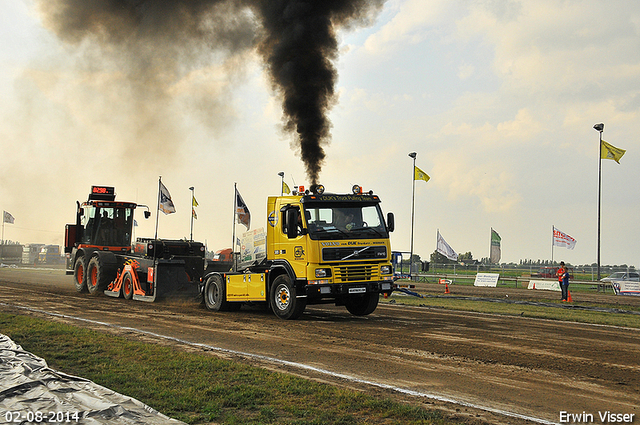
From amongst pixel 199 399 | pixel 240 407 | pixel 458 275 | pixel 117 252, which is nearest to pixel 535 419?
pixel 240 407

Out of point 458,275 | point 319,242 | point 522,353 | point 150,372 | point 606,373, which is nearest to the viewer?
point 150,372

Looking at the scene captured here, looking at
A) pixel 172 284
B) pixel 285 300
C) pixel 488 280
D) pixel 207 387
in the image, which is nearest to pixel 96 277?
pixel 172 284

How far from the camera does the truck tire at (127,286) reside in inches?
749

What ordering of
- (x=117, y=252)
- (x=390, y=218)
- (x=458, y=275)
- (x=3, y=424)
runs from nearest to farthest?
(x=3, y=424), (x=390, y=218), (x=117, y=252), (x=458, y=275)

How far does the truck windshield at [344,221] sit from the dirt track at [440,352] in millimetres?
2138

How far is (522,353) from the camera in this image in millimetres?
9094

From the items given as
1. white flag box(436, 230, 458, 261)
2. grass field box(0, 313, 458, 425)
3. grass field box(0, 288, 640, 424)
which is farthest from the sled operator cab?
white flag box(436, 230, 458, 261)

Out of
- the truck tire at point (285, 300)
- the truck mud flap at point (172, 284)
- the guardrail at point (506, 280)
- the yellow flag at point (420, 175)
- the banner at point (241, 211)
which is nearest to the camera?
the truck tire at point (285, 300)

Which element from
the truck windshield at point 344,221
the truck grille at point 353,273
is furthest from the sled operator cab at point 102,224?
the truck grille at point 353,273

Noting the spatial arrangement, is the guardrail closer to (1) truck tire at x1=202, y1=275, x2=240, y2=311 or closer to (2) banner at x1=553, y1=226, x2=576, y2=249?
(2) banner at x1=553, y1=226, x2=576, y2=249

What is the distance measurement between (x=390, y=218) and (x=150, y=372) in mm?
8154

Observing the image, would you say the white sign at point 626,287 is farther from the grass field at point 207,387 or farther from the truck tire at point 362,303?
the grass field at point 207,387

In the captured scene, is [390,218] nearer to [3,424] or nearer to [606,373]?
[606,373]

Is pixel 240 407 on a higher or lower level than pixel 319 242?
lower
